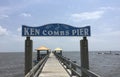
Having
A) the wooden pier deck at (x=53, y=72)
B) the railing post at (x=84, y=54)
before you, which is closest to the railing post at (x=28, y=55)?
the railing post at (x=84, y=54)

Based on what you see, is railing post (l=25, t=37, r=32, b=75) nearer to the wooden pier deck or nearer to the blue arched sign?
the blue arched sign

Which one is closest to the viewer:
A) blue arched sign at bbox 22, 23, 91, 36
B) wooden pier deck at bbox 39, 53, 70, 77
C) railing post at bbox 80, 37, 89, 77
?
railing post at bbox 80, 37, 89, 77

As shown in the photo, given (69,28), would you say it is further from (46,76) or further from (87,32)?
(46,76)

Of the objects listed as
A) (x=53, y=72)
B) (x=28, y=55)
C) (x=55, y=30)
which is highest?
(x=55, y=30)

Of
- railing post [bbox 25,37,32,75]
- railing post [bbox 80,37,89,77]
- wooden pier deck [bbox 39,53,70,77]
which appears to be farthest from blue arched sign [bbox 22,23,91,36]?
wooden pier deck [bbox 39,53,70,77]

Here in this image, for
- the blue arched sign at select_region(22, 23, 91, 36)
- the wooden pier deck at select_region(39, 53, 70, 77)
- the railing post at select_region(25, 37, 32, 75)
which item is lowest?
the wooden pier deck at select_region(39, 53, 70, 77)

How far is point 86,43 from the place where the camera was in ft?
45.5

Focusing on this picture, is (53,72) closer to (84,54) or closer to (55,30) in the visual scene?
(55,30)

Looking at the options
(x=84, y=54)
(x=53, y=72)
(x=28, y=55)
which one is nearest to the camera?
(x=84, y=54)

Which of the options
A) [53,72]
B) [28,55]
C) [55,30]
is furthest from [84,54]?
[53,72]

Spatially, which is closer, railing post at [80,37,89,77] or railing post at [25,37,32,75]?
railing post at [80,37,89,77]

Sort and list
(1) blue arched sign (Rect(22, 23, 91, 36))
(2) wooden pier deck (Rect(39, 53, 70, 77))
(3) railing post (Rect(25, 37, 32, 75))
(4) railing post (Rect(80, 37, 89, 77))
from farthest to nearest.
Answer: (2) wooden pier deck (Rect(39, 53, 70, 77)) → (1) blue arched sign (Rect(22, 23, 91, 36)) → (3) railing post (Rect(25, 37, 32, 75)) → (4) railing post (Rect(80, 37, 89, 77))

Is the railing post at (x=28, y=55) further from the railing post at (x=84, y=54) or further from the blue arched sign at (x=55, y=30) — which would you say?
the railing post at (x=84, y=54)

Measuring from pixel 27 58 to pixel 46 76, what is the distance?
10.9 feet
